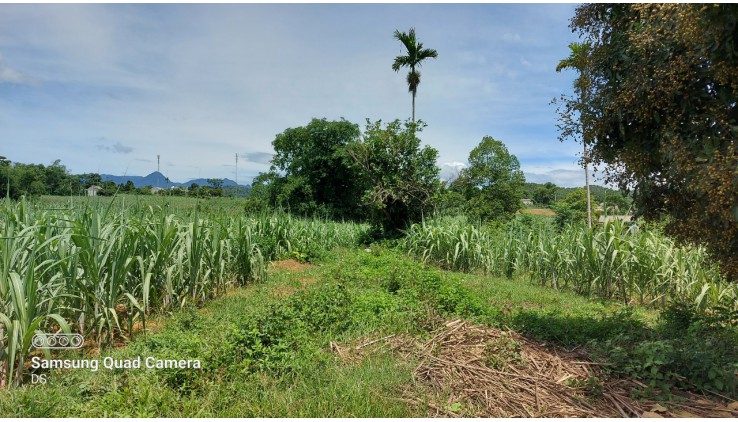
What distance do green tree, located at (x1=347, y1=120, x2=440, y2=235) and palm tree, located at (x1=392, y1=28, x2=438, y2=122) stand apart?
7732 mm

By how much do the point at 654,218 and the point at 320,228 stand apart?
10.4 meters

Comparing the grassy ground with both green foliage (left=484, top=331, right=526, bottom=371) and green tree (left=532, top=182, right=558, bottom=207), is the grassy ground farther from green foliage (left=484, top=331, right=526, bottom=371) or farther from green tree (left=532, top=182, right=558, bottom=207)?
green tree (left=532, top=182, right=558, bottom=207)

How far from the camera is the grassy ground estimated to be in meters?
2.65

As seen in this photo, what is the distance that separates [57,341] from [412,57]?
20432mm

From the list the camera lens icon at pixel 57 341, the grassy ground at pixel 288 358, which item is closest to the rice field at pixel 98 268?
the camera lens icon at pixel 57 341

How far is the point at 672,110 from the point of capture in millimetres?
3176

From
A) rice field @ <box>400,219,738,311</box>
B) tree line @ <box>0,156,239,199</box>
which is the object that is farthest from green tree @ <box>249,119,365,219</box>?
tree line @ <box>0,156,239,199</box>

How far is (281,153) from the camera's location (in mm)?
28516

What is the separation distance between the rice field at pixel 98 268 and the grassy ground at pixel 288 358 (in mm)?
315

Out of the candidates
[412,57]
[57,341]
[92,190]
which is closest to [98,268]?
[57,341]

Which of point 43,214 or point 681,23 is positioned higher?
point 681,23

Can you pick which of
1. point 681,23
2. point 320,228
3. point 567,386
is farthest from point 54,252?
point 320,228

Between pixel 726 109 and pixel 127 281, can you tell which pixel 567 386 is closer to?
pixel 726 109

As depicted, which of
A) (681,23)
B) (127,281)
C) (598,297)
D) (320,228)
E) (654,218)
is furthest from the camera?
(320,228)
